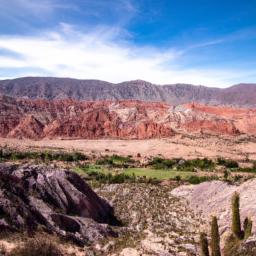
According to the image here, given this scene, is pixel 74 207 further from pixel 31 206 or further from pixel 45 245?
pixel 45 245

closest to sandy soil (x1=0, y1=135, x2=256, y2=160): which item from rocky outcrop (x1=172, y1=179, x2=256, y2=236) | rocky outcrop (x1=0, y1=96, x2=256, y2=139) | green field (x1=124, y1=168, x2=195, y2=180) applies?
rocky outcrop (x1=0, y1=96, x2=256, y2=139)

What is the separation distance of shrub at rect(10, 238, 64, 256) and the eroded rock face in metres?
1.86

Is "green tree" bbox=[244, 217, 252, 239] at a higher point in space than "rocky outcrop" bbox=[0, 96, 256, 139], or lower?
lower

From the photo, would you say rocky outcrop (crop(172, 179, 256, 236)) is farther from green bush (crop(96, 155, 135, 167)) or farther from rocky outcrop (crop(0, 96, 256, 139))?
rocky outcrop (crop(0, 96, 256, 139))

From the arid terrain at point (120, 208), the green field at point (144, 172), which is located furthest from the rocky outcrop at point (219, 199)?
the green field at point (144, 172)

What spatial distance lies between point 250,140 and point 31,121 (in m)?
55.1

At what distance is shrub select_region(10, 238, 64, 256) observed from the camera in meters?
18.7

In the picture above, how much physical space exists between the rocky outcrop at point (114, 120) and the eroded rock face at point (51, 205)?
77.8m

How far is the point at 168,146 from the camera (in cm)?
8988

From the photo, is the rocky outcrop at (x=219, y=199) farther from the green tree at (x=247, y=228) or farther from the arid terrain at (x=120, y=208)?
the green tree at (x=247, y=228)

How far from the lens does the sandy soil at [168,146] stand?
83250 mm

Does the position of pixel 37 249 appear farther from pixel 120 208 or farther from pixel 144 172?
pixel 144 172

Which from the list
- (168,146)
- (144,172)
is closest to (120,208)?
(144,172)

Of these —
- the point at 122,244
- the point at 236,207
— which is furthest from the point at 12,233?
the point at 236,207
